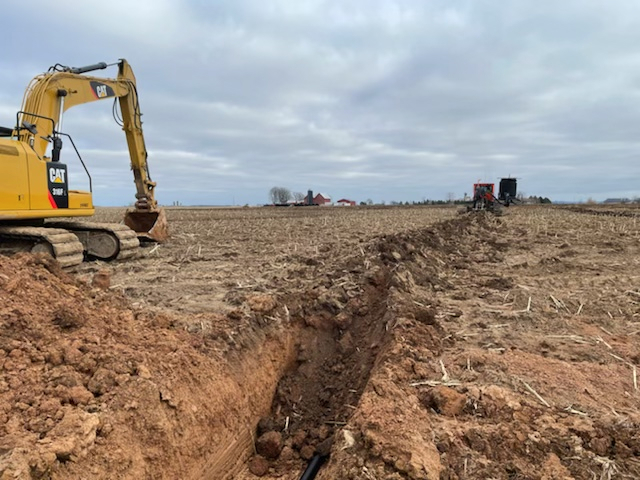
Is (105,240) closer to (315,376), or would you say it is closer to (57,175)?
(57,175)

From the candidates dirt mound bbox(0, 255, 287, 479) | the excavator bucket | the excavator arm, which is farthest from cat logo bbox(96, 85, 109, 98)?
dirt mound bbox(0, 255, 287, 479)

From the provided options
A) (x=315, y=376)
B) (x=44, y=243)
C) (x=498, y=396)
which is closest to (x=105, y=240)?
(x=44, y=243)

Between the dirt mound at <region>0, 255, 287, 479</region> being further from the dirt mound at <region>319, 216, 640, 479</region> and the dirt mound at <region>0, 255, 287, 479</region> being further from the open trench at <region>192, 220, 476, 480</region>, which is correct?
the dirt mound at <region>319, 216, 640, 479</region>

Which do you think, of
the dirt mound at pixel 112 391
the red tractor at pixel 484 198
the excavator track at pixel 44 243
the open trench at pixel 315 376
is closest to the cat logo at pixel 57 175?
the excavator track at pixel 44 243

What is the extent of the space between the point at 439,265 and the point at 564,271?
6.67 ft

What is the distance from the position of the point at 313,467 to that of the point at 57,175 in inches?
292

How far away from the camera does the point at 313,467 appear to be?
3.17 m

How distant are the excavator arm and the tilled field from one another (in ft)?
12.7

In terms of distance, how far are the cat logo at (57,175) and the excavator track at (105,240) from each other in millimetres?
1143

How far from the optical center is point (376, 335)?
4.56 m

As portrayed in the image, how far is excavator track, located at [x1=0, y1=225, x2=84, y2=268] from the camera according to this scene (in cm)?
732

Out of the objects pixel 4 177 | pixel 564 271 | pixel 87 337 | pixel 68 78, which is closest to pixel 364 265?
pixel 564 271

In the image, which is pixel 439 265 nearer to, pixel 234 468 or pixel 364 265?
pixel 364 265

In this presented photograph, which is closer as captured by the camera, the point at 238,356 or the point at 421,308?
the point at 238,356
